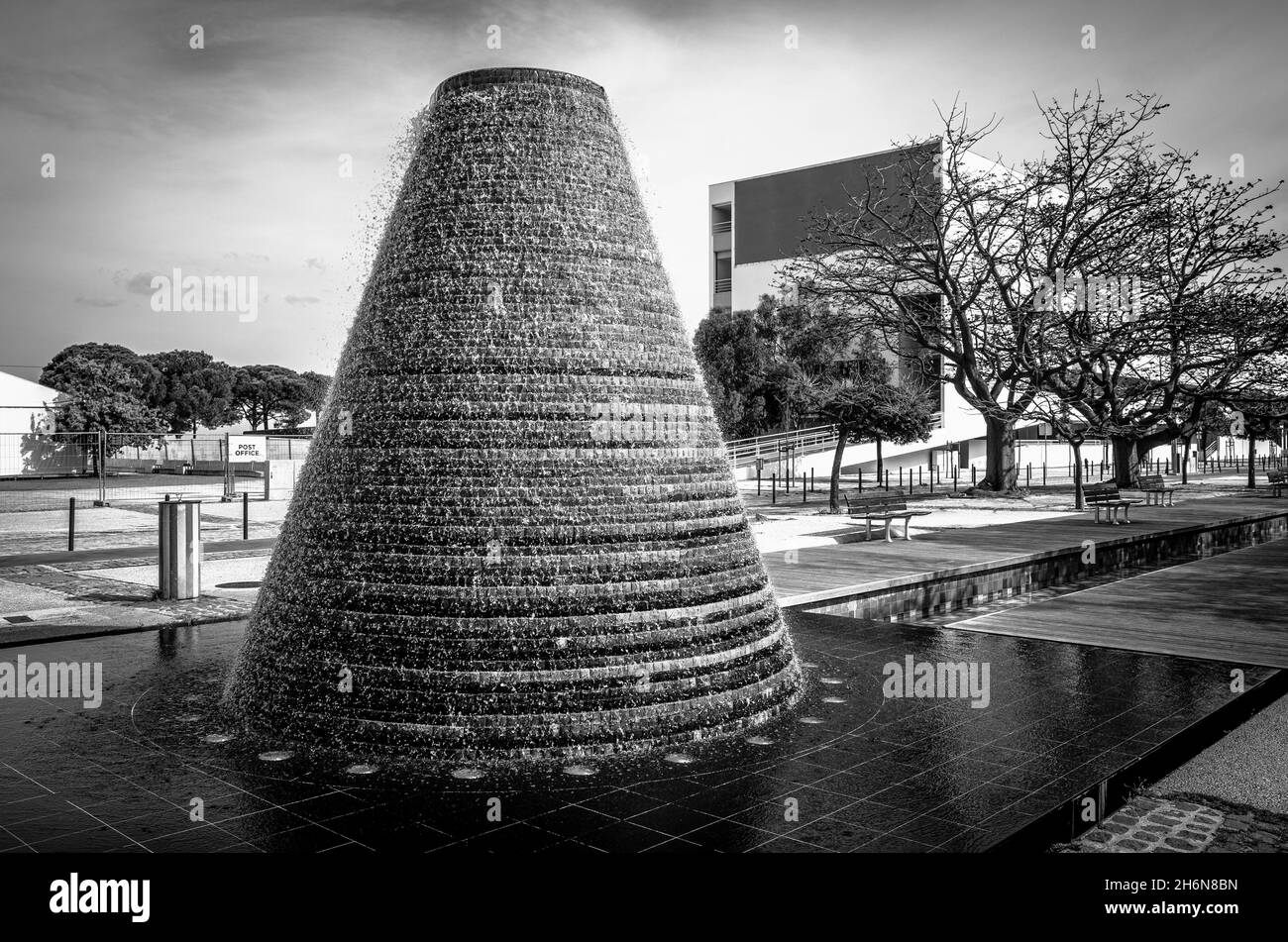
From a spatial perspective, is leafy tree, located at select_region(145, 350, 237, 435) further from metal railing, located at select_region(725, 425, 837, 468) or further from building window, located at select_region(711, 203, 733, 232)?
metal railing, located at select_region(725, 425, 837, 468)

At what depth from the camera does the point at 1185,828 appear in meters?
4.98

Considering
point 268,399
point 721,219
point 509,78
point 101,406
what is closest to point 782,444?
point 721,219

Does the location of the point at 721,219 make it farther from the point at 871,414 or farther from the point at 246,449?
the point at 871,414

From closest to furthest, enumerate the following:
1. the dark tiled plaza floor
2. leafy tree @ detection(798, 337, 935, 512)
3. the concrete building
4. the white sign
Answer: the dark tiled plaza floor, leafy tree @ detection(798, 337, 935, 512), the white sign, the concrete building

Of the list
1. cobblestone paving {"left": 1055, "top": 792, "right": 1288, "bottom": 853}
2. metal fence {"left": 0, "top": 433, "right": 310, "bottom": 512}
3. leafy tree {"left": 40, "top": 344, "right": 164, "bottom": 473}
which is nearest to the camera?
cobblestone paving {"left": 1055, "top": 792, "right": 1288, "bottom": 853}

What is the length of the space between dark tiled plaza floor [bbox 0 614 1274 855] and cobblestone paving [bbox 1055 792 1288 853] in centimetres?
24

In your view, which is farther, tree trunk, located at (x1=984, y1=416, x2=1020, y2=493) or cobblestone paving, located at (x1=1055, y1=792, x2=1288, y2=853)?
tree trunk, located at (x1=984, y1=416, x2=1020, y2=493)

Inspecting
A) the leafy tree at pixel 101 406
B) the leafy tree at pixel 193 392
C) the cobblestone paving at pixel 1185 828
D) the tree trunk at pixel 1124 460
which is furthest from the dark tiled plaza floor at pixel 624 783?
the leafy tree at pixel 193 392

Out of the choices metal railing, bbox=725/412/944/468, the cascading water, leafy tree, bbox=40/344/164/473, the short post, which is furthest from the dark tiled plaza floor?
leafy tree, bbox=40/344/164/473

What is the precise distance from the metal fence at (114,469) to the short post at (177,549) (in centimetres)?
1644

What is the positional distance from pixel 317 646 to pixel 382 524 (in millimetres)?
800

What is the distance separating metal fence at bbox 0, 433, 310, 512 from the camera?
100 ft
